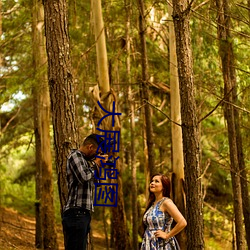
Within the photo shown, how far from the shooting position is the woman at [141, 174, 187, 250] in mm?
5320

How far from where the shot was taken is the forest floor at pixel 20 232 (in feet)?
41.3

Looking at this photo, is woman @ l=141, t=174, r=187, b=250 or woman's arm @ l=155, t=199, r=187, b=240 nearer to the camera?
woman's arm @ l=155, t=199, r=187, b=240

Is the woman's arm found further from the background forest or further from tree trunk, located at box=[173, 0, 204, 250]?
the background forest

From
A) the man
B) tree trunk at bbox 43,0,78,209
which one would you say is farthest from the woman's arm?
tree trunk at bbox 43,0,78,209

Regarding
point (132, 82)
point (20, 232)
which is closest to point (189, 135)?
point (20, 232)

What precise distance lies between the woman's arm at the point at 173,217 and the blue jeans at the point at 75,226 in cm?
82

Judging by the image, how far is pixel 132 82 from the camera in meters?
15.7

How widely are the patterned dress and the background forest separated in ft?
15.1

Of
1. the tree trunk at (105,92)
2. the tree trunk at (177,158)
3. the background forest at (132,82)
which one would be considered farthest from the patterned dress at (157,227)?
the tree trunk at (177,158)

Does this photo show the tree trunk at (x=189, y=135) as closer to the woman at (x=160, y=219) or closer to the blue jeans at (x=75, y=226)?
the woman at (x=160, y=219)

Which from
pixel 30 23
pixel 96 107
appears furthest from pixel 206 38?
pixel 30 23

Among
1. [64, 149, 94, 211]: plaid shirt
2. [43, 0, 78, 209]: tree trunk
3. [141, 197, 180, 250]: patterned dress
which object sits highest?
[43, 0, 78, 209]: tree trunk

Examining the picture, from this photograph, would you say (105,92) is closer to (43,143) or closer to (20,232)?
(43,143)

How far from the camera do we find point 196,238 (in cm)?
630
